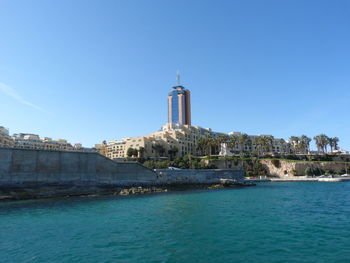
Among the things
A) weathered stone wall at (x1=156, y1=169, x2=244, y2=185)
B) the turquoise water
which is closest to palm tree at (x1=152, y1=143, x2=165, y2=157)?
weathered stone wall at (x1=156, y1=169, x2=244, y2=185)

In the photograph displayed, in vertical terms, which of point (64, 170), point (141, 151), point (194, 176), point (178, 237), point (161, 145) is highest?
point (161, 145)

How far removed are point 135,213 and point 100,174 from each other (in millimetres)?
24035

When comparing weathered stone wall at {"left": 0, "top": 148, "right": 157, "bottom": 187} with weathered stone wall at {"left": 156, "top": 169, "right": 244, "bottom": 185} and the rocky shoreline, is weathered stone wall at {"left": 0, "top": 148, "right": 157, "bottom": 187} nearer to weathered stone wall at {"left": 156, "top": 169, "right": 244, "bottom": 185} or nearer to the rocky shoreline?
the rocky shoreline

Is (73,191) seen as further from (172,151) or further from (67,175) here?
(172,151)

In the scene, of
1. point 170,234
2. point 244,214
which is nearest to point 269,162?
point 244,214

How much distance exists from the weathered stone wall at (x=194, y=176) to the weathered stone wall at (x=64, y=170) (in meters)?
2.58

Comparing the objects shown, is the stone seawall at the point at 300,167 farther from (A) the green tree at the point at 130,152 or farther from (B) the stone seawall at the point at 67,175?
(B) the stone seawall at the point at 67,175

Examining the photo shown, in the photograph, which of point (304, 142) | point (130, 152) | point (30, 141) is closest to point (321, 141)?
point (304, 142)

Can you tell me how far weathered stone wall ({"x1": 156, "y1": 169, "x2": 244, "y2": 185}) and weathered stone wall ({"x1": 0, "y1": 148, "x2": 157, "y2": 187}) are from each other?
2.58 metres

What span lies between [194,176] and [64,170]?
27631mm

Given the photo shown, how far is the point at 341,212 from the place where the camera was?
22.2 meters

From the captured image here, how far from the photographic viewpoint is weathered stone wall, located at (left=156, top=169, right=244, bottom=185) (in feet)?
166

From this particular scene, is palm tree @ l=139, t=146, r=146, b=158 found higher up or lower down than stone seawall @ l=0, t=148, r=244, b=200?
higher up

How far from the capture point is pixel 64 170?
41.2 meters
